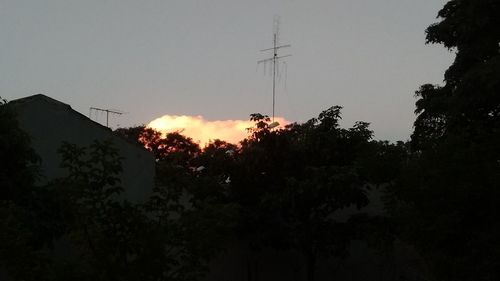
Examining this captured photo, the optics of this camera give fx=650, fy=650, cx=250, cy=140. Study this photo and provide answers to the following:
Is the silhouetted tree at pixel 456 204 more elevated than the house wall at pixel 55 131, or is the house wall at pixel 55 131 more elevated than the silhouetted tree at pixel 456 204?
the house wall at pixel 55 131

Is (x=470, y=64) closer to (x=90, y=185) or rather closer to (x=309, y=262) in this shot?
(x=309, y=262)

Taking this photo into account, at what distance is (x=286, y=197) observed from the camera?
557 inches

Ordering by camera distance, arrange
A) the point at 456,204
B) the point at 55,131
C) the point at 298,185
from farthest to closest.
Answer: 1. the point at 298,185
2. the point at 55,131
3. the point at 456,204

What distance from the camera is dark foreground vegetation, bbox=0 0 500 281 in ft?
18.2

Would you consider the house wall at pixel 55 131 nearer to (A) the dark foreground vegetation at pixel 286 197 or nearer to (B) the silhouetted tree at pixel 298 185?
(A) the dark foreground vegetation at pixel 286 197

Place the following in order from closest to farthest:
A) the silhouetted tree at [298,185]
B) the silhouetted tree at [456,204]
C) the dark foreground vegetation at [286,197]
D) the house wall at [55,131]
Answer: the dark foreground vegetation at [286,197], the silhouetted tree at [456,204], the house wall at [55,131], the silhouetted tree at [298,185]

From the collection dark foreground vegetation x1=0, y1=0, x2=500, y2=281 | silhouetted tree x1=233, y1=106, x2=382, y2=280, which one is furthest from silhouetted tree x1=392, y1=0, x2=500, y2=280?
silhouetted tree x1=233, y1=106, x2=382, y2=280

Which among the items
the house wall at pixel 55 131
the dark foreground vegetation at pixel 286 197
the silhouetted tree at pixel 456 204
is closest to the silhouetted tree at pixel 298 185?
the dark foreground vegetation at pixel 286 197

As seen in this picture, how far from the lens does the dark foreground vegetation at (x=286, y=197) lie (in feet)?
18.2

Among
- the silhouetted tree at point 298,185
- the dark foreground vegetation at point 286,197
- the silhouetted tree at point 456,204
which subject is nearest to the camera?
the dark foreground vegetation at point 286,197

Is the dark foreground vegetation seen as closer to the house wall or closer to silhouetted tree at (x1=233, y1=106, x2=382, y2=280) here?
silhouetted tree at (x1=233, y1=106, x2=382, y2=280)

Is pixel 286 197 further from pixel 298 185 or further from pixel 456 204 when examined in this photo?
pixel 456 204

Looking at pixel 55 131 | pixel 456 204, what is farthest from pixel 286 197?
pixel 456 204

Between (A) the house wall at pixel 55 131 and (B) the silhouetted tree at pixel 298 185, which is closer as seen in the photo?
(A) the house wall at pixel 55 131
